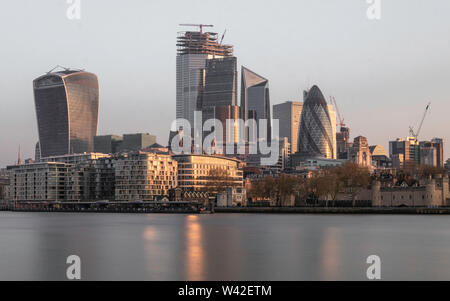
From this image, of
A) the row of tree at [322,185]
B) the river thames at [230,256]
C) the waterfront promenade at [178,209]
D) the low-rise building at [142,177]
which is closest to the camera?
the river thames at [230,256]

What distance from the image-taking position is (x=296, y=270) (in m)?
37.9

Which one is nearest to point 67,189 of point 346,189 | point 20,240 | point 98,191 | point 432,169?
point 98,191

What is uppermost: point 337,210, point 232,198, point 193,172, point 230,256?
point 193,172

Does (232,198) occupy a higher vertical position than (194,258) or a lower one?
lower

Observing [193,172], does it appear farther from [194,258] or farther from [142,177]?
[194,258]

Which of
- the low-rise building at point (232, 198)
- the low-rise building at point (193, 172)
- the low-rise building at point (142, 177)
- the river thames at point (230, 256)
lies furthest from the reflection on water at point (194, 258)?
Result: the low-rise building at point (193, 172)

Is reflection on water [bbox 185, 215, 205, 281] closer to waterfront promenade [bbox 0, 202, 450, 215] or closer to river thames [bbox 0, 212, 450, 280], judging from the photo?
river thames [bbox 0, 212, 450, 280]

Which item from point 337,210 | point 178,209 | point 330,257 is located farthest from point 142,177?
point 330,257

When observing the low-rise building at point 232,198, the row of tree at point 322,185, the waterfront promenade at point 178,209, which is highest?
the row of tree at point 322,185

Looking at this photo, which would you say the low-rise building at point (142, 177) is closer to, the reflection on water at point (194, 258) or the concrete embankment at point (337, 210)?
the concrete embankment at point (337, 210)

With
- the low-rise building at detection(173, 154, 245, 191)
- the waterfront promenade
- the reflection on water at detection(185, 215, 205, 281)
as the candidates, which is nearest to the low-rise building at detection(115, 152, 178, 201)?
the low-rise building at detection(173, 154, 245, 191)

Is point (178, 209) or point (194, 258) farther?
point (178, 209)

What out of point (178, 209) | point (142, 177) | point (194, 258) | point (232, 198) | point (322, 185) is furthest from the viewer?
point (142, 177)
